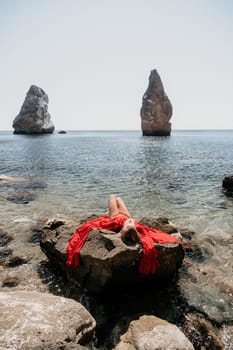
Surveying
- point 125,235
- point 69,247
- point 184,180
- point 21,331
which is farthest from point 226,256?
point 184,180

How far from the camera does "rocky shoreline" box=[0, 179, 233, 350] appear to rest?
3.56m

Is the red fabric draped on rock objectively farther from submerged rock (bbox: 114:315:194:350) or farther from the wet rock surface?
submerged rock (bbox: 114:315:194:350)

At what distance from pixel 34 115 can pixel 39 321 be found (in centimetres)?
10594

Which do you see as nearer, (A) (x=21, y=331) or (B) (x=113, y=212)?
(A) (x=21, y=331)

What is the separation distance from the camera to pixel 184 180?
19312 millimetres

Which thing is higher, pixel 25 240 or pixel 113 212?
pixel 113 212

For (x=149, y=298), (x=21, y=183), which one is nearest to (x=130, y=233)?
(x=149, y=298)

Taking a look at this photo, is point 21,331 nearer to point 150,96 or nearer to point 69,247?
point 69,247

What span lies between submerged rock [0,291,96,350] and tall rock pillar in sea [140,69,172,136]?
8130 centimetres

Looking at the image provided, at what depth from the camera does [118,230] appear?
690cm

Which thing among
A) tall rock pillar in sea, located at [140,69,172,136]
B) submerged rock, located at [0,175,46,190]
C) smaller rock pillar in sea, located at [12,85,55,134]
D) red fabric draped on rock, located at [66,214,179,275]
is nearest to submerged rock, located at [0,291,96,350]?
red fabric draped on rock, located at [66,214,179,275]

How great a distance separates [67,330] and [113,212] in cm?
450

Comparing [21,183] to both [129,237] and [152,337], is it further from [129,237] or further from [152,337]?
[152,337]

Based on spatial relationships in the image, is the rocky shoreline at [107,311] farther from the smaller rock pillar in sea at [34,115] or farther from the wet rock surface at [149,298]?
the smaller rock pillar in sea at [34,115]
